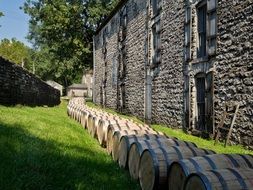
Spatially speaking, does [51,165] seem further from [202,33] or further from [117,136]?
[202,33]

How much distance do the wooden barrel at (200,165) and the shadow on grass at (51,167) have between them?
1.33 m

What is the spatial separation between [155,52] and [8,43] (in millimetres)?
71948

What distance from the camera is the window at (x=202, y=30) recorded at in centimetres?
1339

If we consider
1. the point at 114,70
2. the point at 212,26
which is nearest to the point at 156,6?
the point at 212,26

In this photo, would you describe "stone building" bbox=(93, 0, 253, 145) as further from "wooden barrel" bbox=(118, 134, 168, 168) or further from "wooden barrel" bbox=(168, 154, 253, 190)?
"wooden barrel" bbox=(168, 154, 253, 190)

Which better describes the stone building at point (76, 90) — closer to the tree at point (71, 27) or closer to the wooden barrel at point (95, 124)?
the tree at point (71, 27)

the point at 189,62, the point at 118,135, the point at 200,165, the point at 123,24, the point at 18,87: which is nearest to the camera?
the point at 200,165

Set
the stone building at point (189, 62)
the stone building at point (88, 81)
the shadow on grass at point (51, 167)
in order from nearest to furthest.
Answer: the shadow on grass at point (51, 167) < the stone building at point (189, 62) < the stone building at point (88, 81)

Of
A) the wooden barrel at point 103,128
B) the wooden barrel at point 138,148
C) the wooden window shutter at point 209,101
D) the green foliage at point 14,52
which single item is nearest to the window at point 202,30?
the wooden window shutter at point 209,101

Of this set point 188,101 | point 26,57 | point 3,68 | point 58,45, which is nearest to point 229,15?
point 188,101

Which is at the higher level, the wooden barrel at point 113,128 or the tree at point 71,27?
the tree at point 71,27

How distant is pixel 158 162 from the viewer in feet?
18.5

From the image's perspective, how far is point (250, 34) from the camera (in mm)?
10641

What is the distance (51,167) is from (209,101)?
7.29 meters
